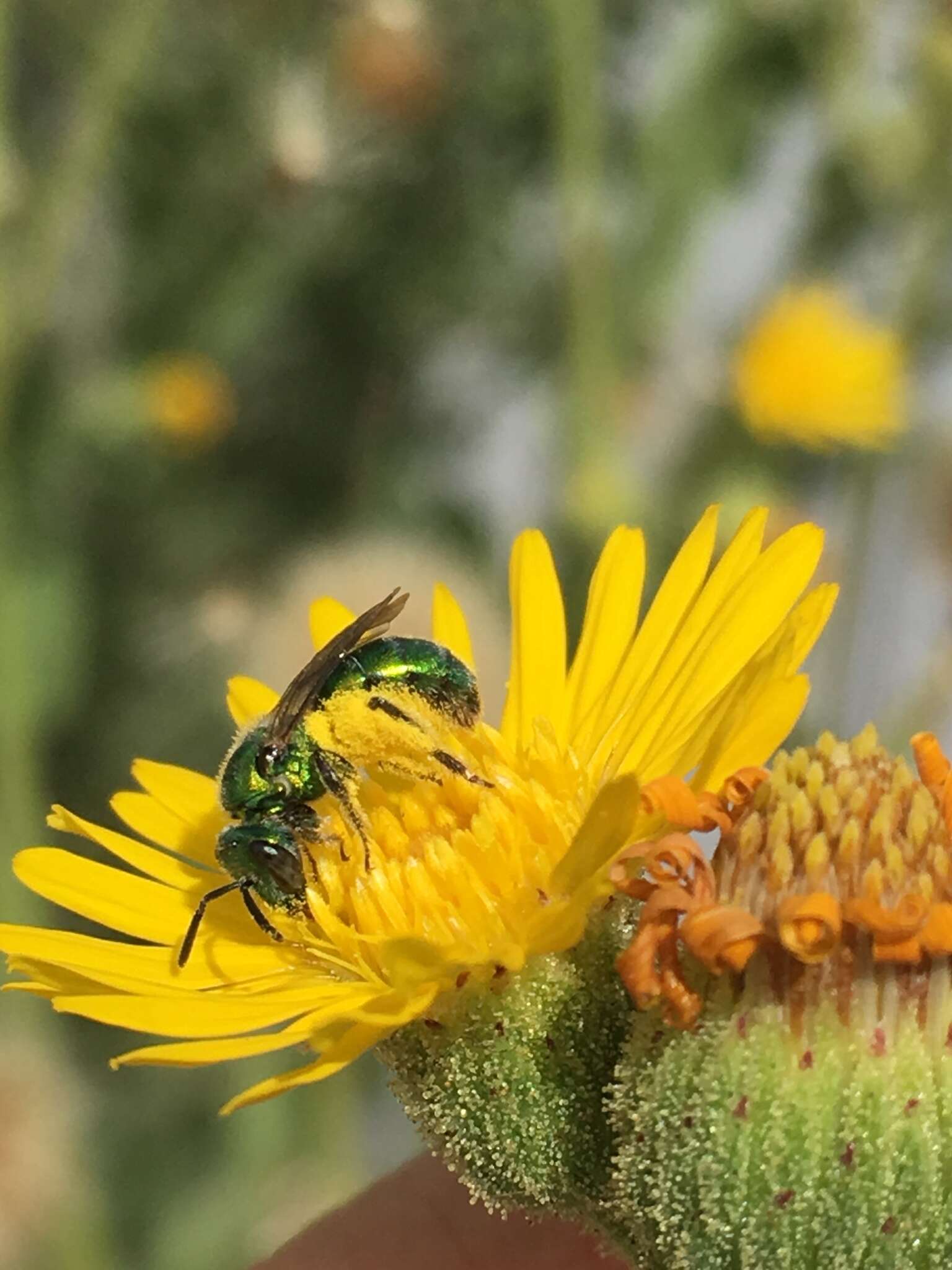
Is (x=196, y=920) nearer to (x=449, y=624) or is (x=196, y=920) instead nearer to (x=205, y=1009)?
(x=205, y=1009)

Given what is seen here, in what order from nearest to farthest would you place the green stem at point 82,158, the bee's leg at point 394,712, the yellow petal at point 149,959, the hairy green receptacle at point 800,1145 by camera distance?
1. the hairy green receptacle at point 800,1145
2. the yellow petal at point 149,959
3. the bee's leg at point 394,712
4. the green stem at point 82,158

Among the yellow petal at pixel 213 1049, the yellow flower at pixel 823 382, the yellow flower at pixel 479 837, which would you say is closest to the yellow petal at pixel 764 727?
the yellow flower at pixel 479 837

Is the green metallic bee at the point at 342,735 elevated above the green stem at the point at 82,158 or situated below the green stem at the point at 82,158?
below

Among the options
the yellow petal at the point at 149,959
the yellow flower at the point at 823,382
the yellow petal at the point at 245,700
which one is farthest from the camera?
the yellow flower at the point at 823,382

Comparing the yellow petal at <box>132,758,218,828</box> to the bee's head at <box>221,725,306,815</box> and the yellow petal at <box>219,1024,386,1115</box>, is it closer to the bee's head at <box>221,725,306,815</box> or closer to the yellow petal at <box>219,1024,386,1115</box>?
the bee's head at <box>221,725,306,815</box>

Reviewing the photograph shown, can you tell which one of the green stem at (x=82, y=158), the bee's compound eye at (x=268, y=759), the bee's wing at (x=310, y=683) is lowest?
the bee's compound eye at (x=268, y=759)

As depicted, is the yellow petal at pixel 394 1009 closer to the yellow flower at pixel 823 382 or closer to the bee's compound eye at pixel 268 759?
the bee's compound eye at pixel 268 759

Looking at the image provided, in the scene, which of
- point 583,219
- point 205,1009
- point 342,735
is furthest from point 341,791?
point 583,219

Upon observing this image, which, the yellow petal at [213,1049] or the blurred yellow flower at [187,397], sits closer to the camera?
the yellow petal at [213,1049]
